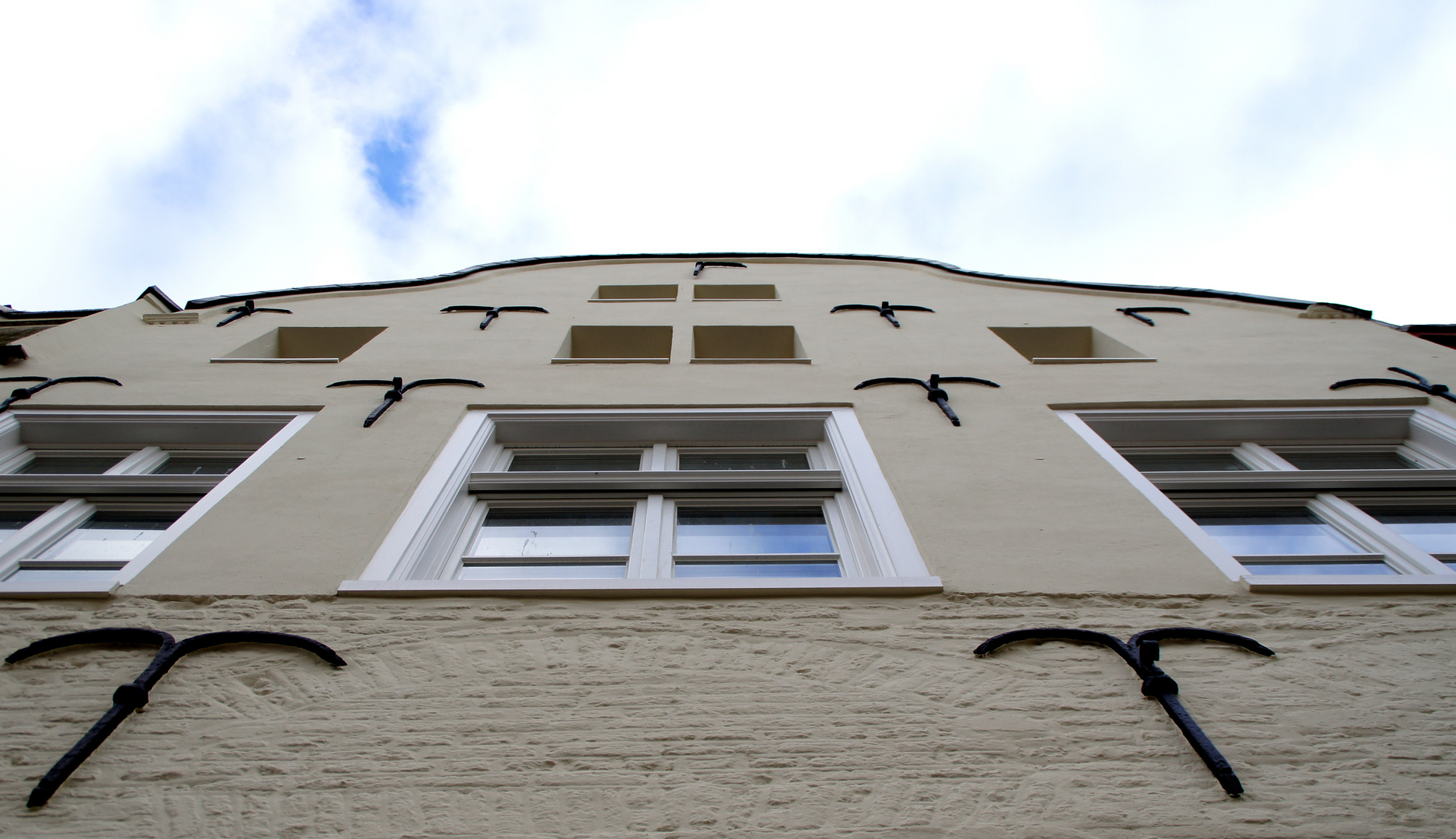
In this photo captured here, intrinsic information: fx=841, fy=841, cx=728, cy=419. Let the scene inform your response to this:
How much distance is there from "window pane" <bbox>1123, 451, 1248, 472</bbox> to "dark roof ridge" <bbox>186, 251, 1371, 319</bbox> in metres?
3.73

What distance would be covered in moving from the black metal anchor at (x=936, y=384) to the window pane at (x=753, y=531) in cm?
128

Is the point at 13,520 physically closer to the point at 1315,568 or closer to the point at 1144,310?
the point at 1315,568

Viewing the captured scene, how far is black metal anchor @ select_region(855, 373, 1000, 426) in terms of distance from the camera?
5379mm

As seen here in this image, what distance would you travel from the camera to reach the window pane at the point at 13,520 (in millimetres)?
4401

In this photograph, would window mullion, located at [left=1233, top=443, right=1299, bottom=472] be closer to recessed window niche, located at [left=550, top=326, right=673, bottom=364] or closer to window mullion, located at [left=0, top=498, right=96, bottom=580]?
recessed window niche, located at [left=550, top=326, right=673, bottom=364]

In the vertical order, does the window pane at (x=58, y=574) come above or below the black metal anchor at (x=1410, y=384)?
below

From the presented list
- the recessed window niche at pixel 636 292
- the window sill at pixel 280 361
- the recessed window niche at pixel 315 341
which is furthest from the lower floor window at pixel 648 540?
the recessed window niche at pixel 636 292

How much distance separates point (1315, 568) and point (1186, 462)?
4.94 feet

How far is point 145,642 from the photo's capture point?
2988 mm

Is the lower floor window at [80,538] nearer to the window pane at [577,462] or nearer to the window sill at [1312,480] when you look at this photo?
the window pane at [577,462]

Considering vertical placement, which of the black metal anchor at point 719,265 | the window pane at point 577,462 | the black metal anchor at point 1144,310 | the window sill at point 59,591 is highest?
the black metal anchor at point 719,265

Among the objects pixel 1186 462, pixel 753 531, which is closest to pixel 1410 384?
pixel 1186 462

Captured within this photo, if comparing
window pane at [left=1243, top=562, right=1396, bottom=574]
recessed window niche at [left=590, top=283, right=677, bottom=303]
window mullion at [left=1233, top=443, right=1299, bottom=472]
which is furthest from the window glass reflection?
recessed window niche at [left=590, top=283, right=677, bottom=303]

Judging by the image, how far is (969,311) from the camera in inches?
348
